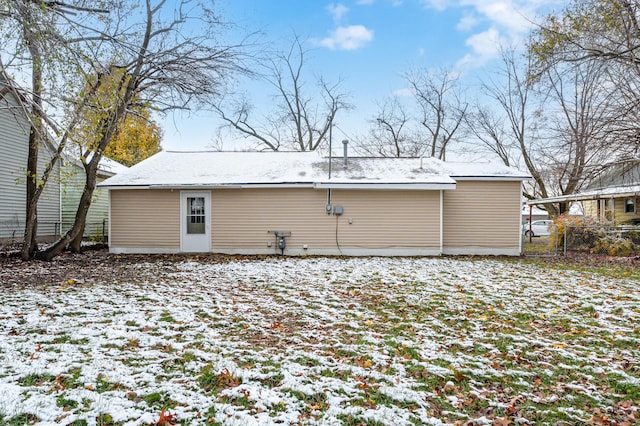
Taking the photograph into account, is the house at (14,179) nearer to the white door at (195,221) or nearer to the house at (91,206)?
the house at (91,206)

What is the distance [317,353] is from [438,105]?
24902 millimetres

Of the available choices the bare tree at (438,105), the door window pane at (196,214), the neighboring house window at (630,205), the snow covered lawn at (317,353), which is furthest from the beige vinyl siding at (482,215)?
the bare tree at (438,105)

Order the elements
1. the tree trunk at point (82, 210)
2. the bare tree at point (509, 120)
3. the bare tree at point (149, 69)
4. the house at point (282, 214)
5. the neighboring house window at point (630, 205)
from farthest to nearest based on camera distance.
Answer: the bare tree at point (509, 120) < the neighboring house window at point (630, 205) < the house at point (282, 214) < the tree trunk at point (82, 210) < the bare tree at point (149, 69)

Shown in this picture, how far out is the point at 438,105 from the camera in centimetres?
2636

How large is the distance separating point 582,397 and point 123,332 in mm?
4470

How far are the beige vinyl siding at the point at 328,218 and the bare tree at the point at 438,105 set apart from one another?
14.3 metres

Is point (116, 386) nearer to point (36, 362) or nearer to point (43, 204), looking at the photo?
point (36, 362)

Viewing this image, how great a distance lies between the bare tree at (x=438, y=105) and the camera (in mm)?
25609

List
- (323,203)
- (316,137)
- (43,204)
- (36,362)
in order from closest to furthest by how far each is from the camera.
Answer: (36,362) < (323,203) < (43,204) < (316,137)

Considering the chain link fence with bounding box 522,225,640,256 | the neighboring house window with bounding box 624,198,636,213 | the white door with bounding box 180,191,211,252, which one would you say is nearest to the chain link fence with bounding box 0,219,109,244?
the white door with bounding box 180,191,211,252

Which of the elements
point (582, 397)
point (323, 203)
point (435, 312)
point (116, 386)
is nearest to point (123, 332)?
point (116, 386)

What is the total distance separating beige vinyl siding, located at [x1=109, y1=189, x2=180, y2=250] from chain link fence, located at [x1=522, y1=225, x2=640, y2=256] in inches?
440

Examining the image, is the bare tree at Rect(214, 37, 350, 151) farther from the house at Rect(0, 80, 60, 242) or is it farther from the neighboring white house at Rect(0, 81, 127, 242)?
the house at Rect(0, 80, 60, 242)

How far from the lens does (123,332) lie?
461 cm
